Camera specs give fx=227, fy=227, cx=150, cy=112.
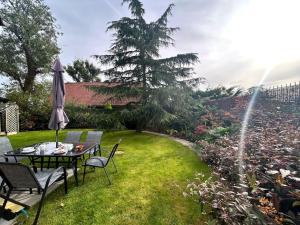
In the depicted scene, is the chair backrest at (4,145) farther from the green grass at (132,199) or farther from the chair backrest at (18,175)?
the chair backrest at (18,175)

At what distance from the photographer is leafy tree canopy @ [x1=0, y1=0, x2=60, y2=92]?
65.1 feet

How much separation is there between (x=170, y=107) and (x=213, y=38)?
198 inches

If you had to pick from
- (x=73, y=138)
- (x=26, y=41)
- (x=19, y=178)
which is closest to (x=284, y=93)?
(x=73, y=138)

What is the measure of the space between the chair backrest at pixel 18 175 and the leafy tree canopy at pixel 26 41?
19.9 meters

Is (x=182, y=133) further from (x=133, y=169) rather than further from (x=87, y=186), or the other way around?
(x=87, y=186)

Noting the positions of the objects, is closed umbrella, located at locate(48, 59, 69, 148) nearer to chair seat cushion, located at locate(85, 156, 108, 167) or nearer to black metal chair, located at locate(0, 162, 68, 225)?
chair seat cushion, located at locate(85, 156, 108, 167)

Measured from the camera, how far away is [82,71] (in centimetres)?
3669

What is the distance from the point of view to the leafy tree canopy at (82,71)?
120 ft

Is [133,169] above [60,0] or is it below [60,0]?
below

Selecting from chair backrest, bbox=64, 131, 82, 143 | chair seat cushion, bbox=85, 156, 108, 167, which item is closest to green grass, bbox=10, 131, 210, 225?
chair seat cushion, bbox=85, 156, 108, 167

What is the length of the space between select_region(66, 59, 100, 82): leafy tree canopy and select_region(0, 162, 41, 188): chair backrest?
112 ft

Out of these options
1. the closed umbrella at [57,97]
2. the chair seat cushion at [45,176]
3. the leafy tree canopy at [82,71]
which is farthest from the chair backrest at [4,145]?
the leafy tree canopy at [82,71]

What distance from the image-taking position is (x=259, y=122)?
7.08 meters

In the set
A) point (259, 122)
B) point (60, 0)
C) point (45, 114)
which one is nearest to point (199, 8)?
point (259, 122)
